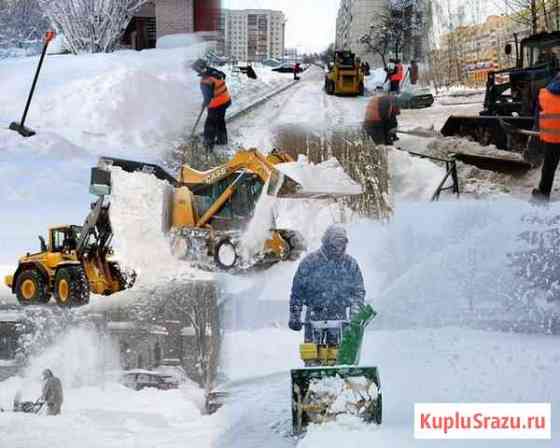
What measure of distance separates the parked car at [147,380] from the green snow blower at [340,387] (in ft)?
1.28

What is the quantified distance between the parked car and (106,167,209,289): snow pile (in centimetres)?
28

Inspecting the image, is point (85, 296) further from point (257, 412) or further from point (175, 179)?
point (257, 412)

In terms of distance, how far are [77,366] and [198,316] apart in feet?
1.34

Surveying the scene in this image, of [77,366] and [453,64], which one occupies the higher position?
[453,64]

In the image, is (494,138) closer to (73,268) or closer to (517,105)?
(517,105)

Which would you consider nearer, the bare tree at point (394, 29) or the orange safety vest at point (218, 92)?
the bare tree at point (394, 29)

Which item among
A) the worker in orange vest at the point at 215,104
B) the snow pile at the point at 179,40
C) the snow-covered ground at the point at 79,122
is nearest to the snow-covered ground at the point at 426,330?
the worker in orange vest at the point at 215,104

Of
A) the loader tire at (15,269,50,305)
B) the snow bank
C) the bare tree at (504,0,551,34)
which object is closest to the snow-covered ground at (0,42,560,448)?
the snow bank

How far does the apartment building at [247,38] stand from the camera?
2.97 metres

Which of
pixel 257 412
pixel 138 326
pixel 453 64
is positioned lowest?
pixel 257 412

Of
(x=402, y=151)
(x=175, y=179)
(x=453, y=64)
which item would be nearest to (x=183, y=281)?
(x=175, y=179)

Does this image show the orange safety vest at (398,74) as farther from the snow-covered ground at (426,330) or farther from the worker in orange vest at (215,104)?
the worker in orange vest at (215,104)

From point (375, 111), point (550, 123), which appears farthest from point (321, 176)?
point (550, 123)

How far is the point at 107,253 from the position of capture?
2.96 metres
